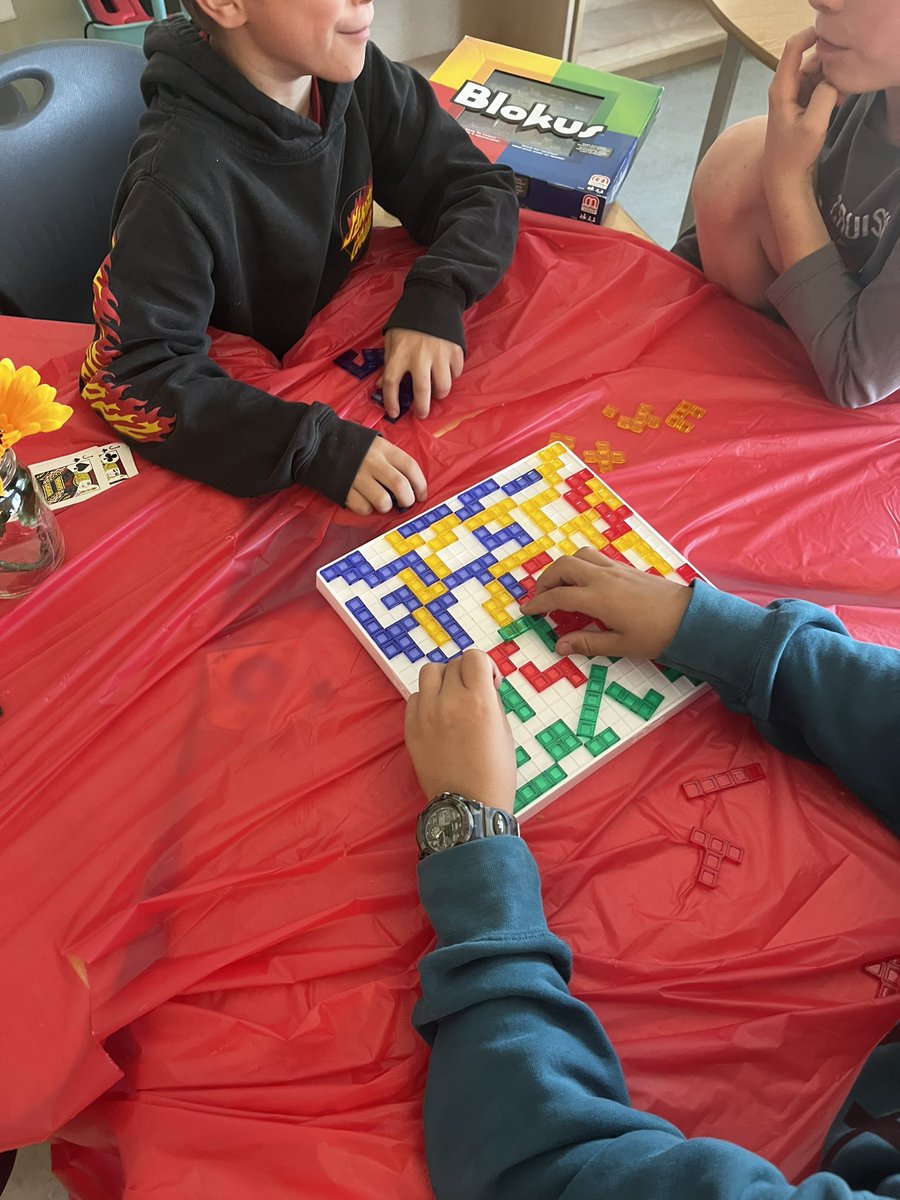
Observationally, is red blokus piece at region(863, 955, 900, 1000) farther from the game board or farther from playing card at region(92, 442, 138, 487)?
playing card at region(92, 442, 138, 487)

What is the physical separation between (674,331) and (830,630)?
45 cm

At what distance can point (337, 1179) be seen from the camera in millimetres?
513

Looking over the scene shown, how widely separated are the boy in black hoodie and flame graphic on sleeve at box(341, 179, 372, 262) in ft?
0.14

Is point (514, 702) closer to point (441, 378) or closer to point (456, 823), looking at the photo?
point (456, 823)

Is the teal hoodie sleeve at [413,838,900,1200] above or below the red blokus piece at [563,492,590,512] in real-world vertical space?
below

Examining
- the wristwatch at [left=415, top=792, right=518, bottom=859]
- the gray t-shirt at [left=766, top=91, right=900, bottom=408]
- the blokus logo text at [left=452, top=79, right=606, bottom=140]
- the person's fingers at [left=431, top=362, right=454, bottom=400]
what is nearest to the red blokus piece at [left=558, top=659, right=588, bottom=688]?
the wristwatch at [left=415, top=792, right=518, bottom=859]

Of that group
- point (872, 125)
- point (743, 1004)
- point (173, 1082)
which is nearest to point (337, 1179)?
point (173, 1082)

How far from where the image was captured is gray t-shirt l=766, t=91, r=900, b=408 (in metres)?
0.84

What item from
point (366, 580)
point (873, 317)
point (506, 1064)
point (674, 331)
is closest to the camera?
point (506, 1064)

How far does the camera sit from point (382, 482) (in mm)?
792

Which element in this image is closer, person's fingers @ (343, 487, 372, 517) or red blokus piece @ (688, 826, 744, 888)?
red blokus piece @ (688, 826, 744, 888)

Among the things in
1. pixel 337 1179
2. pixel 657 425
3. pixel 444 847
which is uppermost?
pixel 657 425

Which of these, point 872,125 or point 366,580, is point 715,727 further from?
point 872,125

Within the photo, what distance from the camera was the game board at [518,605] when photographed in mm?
661
